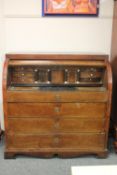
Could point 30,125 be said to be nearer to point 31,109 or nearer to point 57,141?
point 31,109

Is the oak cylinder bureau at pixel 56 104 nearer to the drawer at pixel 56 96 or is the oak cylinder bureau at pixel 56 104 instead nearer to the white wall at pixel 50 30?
the drawer at pixel 56 96

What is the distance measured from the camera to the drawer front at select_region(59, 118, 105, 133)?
8.24 ft

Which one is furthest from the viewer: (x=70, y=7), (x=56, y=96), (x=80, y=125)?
(x=70, y=7)

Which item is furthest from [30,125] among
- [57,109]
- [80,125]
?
[80,125]

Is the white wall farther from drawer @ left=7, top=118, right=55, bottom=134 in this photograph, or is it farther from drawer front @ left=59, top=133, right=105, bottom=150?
drawer front @ left=59, top=133, right=105, bottom=150

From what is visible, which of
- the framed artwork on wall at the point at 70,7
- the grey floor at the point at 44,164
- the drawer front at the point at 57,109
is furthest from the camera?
the framed artwork on wall at the point at 70,7

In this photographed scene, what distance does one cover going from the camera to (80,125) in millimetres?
2525

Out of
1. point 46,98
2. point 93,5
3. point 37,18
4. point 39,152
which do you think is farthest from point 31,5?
point 39,152

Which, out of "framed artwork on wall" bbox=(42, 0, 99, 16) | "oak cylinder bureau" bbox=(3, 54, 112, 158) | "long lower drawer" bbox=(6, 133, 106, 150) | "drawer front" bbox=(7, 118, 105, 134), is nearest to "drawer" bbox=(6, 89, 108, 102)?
"oak cylinder bureau" bbox=(3, 54, 112, 158)

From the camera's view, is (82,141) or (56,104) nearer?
(56,104)

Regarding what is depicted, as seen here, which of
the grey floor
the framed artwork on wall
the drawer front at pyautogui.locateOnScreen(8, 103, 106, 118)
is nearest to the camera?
the grey floor

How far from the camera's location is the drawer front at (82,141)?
255cm

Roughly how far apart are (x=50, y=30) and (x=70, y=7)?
35 centimetres

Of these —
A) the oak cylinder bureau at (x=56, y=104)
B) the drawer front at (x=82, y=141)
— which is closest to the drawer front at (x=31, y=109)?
the oak cylinder bureau at (x=56, y=104)
